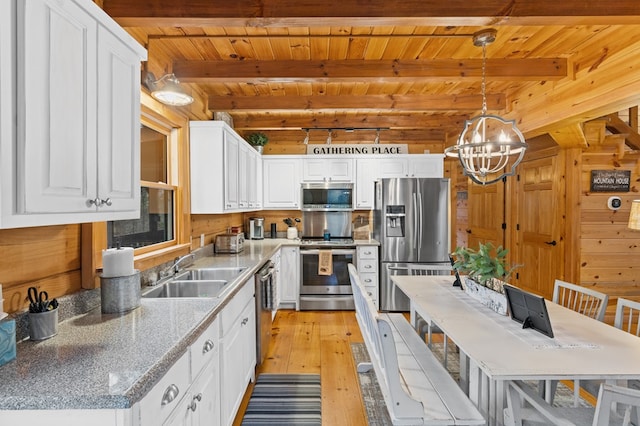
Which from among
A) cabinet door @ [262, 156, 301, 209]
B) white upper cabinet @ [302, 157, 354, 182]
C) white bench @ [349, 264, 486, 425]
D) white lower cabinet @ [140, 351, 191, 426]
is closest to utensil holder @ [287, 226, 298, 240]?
cabinet door @ [262, 156, 301, 209]

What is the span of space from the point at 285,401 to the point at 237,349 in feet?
2.11

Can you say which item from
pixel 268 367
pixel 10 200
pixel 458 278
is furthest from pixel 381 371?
pixel 10 200

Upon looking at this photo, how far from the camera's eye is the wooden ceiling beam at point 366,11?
6.21ft

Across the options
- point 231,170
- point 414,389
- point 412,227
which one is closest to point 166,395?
point 414,389

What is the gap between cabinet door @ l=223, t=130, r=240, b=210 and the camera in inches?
124

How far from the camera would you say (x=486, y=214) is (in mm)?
5574

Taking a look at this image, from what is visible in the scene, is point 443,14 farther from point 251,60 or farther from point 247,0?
point 251,60

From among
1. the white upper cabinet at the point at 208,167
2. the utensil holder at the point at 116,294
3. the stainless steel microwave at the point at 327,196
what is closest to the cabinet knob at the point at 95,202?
the utensil holder at the point at 116,294

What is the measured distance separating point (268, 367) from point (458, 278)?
1.74 meters

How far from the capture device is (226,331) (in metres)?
1.92

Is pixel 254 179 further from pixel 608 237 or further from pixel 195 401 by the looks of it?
pixel 608 237

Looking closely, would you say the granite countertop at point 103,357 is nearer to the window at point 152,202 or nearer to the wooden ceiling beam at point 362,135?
the window at point 152,202

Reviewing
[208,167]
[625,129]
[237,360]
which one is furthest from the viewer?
[625,129]

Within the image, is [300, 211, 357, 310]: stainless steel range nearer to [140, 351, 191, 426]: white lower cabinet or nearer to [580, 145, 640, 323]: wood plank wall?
[580, 145, 640, 323]: wood plank wall
